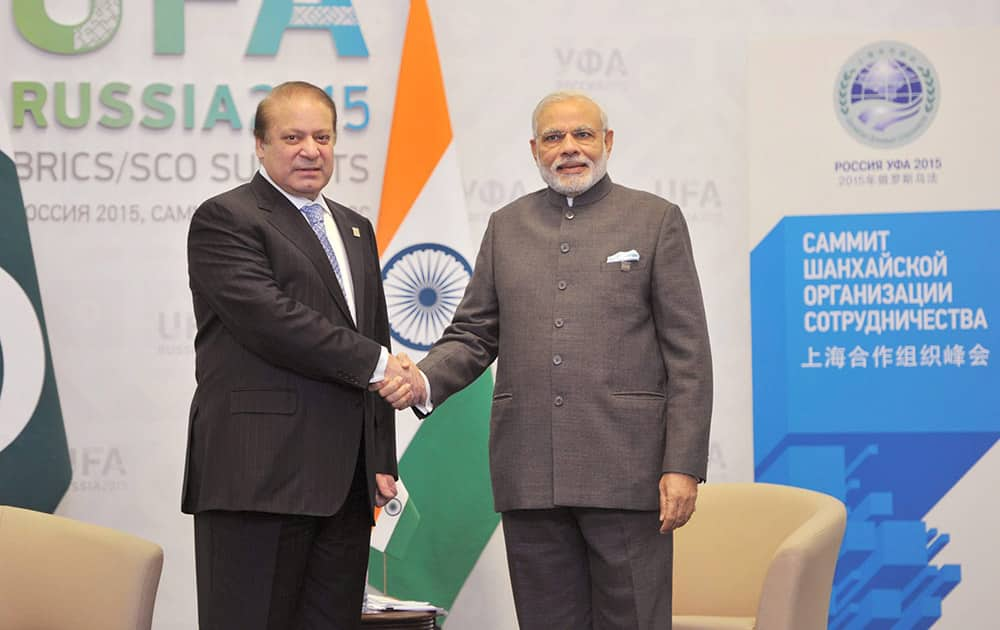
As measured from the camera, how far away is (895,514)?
14.9 feet

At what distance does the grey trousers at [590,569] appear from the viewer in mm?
2947

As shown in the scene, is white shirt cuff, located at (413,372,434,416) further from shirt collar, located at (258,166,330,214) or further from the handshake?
shirt collar, located at (258,166,330,214)

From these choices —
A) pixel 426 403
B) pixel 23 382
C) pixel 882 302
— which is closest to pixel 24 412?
pixel 23 382

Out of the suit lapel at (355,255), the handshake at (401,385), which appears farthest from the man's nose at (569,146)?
the handshake at (401,385)

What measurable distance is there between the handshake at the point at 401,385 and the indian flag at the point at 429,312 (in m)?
1.19

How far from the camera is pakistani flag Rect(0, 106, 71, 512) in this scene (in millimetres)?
4523

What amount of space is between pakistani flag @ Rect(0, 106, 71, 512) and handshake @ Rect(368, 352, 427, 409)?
6.26 ft

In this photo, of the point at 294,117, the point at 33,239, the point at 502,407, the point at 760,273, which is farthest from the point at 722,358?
the point at 33,239

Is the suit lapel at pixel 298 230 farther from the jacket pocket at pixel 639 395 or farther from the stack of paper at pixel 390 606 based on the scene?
the stack of paper at pixel 390 606

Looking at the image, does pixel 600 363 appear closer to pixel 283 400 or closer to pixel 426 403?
pixel 426 403

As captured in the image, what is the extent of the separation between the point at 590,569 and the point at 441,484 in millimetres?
1551

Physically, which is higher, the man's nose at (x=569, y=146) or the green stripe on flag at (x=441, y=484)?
the man's nose at (x=569, y=146)

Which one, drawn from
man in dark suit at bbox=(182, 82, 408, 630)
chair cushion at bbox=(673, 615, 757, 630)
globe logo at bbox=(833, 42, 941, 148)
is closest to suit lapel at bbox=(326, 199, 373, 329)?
man in dark suit at bbox=(182, 82, 408, 630)

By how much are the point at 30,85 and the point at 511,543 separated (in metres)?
2.86
